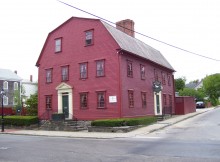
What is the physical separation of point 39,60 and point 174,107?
722 inches

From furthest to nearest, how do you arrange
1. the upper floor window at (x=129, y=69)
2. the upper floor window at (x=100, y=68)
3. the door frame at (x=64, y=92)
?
the door frame at (x=64, y=92)
the upper floor window at (x=129, y=69)
the upper floor window at (x=100, y=68)

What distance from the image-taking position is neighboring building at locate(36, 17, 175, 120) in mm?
26797

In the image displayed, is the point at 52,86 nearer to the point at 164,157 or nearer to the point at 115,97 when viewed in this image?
the point at 115,97

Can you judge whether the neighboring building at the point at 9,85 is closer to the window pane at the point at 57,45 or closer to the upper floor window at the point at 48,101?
the upper floor window at the point at 48,101

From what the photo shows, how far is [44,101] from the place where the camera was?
31906 millimetres

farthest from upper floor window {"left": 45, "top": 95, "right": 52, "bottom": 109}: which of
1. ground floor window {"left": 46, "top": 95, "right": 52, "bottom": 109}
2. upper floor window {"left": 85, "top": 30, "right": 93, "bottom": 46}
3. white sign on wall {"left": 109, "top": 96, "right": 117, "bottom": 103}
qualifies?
white sign on wall {"left": 109, "top": 96, "right": 117, "bottom": 103}

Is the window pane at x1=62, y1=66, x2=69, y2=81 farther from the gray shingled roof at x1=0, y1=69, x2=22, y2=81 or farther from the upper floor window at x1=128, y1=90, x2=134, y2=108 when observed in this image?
the gray shingled roof at x1=0, y1=69, x2=22, y2=81

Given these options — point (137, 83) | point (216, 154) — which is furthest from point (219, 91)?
point (216, 154)

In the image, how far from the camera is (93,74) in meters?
28.1

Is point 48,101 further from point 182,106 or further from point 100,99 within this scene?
point 182,106

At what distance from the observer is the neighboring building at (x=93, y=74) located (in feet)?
87.9

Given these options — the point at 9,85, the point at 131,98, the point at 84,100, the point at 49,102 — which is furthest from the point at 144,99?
the point at 9,85

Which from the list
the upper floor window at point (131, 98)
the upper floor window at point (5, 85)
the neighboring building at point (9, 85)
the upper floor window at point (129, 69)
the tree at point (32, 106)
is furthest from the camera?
the upper floor window at point (5, 85)

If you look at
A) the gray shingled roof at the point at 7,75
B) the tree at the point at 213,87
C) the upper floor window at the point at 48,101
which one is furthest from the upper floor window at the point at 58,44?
the tree at the point at 213,87
